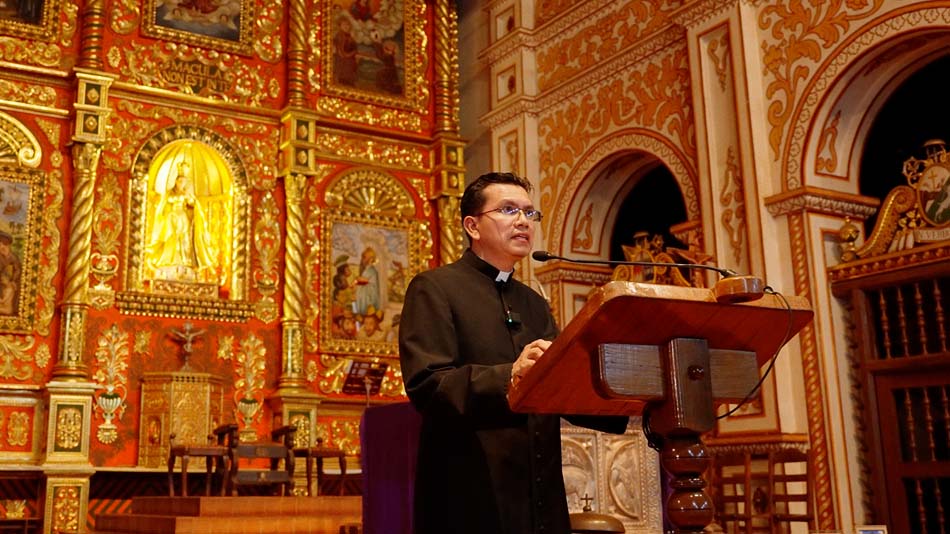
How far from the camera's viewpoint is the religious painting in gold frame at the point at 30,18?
32.1 ft

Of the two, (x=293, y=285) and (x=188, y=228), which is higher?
(x=188, y=228)

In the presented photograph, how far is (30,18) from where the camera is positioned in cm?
993

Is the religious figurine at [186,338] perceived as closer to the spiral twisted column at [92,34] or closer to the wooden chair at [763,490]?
the spiral twisted column at [92,34]

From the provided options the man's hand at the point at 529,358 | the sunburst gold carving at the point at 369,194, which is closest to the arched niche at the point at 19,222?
the sunburst gold carving at the point at 369,194

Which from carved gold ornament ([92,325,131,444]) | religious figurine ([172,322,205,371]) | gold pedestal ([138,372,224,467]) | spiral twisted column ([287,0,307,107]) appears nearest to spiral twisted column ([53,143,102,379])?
carved gold ornament ([92,325,131,444])

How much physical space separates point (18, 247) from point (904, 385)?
803cm

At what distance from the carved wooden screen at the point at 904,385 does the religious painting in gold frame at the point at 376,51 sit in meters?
6.38

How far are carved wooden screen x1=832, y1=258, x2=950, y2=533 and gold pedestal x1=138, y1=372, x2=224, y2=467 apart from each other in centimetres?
597

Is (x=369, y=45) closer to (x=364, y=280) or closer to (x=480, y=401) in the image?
(x=364, y=280)

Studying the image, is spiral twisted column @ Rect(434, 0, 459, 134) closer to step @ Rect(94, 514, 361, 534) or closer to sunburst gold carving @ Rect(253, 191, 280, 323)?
sunburst gold carving @ Rect(253, 191, 280, 323)

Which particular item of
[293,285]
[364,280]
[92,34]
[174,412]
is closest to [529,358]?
[174,412]

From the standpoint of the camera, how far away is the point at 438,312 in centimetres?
230

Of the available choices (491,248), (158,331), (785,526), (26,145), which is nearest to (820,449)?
(785,526)

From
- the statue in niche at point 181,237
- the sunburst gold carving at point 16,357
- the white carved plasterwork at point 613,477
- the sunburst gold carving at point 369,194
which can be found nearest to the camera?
the white carved plasterwork at point 613,477
